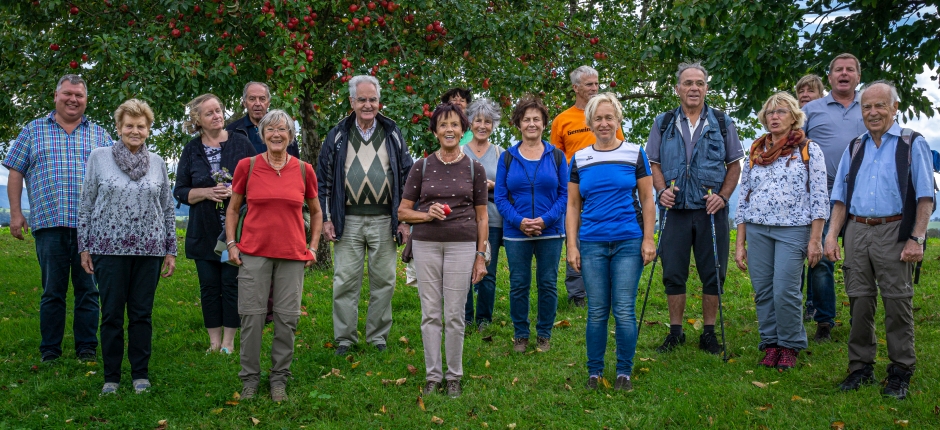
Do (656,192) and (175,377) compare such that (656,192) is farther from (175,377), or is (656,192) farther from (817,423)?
(175,377)

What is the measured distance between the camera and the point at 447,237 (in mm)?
5250

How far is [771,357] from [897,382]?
0.94 metres

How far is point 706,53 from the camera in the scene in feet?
35.4

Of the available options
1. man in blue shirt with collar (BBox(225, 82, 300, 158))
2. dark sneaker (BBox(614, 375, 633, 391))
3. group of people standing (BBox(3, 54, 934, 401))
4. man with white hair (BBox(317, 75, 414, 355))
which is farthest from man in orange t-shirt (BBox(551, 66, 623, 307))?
man in blue shirt with collar (BBox(225, 82, 300, 158))

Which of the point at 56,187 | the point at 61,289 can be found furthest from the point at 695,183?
the point at 61,289

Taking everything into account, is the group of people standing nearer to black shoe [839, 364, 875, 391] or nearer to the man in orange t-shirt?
black shoe [839, 364, 875, 391]

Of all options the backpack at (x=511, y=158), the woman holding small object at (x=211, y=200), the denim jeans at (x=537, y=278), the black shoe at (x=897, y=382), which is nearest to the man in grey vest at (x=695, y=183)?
the backpack at (x=511, y=158)

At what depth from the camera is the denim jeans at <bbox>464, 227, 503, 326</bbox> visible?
698cm

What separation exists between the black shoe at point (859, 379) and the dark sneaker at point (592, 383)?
1679 millimetres

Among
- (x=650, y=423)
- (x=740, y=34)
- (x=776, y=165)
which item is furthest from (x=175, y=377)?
(x=740, y=34)

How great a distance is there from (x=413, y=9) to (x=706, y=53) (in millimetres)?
4553

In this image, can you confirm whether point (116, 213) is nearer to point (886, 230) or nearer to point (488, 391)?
point (488, 391)

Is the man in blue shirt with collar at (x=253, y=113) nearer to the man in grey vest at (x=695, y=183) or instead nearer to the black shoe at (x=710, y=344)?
the man in grey vest at (x=695, y=183)

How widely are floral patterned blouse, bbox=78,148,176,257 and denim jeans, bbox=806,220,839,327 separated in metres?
5.52
